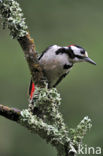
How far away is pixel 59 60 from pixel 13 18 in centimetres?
118

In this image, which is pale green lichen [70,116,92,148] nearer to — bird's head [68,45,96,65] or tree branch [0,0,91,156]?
tree branch [0,0,91,156]

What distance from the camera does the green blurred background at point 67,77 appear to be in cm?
709

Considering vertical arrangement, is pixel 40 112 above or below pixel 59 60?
below

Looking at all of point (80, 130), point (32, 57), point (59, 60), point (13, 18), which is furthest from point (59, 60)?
point (80, 130)

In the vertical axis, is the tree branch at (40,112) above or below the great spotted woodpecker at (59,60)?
below

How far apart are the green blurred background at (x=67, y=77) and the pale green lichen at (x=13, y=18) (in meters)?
3.09

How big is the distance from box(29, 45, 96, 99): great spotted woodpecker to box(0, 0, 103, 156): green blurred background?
192cm

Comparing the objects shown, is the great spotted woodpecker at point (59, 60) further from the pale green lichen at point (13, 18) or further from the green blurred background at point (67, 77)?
the green blurred background at point (67, 77)

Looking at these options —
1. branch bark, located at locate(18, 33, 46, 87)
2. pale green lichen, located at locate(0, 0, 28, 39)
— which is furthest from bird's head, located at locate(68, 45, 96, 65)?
pale green lichen, located at locate(0, 0, 28, 39)

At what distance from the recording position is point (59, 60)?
15.8ft

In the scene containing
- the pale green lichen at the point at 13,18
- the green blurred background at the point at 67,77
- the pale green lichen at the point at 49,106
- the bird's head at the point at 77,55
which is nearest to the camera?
the pale green lichen at the point at 49,106

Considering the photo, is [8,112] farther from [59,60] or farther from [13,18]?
[59,60]

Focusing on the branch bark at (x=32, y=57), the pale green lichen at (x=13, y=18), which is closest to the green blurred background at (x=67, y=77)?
the branch bark at (x=32, y=57)

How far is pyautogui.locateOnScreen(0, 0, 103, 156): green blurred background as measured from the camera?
23.3 ft
